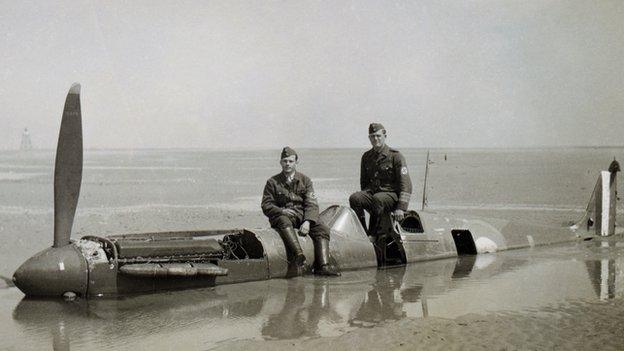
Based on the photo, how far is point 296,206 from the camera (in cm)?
1018

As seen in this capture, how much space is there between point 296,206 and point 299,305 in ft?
7.78

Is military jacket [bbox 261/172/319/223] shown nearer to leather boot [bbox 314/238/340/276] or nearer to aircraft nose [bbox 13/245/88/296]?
leather boot [bbox 314/238/340/276]

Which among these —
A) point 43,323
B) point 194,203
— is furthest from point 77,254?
point 194,203

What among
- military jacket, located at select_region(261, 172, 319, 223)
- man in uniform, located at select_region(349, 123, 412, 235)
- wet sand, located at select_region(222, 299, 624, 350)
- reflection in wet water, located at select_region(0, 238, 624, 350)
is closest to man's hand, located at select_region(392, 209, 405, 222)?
man in uniform, located at select_region(349, 123, 412, 235)

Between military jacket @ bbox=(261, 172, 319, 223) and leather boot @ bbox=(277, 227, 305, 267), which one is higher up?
military jacket @ bbox=(261, 172, 319, 223)

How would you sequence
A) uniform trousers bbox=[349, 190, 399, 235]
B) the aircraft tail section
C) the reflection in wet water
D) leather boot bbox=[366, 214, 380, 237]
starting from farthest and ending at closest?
the aircraft tail section
leather boot bbox=[366, 214, 380, 237]
uniform trousers bbox=[349, 190, 399, 235]
the reflection in wet water

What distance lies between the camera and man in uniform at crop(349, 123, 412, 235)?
11055 millimetres

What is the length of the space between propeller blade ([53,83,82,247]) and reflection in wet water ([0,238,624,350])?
98 cm

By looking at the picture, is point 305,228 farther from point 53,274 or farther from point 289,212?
point 53,274

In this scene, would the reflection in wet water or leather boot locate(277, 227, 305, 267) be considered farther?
leather boot locate(277, 227, 305, 267)

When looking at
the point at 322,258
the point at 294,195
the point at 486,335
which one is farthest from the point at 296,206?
the point at 486,335

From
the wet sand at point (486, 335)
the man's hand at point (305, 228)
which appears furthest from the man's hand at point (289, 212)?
the wet sand at point (486, 335)

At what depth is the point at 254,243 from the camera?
378 inches

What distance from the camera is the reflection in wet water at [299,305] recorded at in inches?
262
